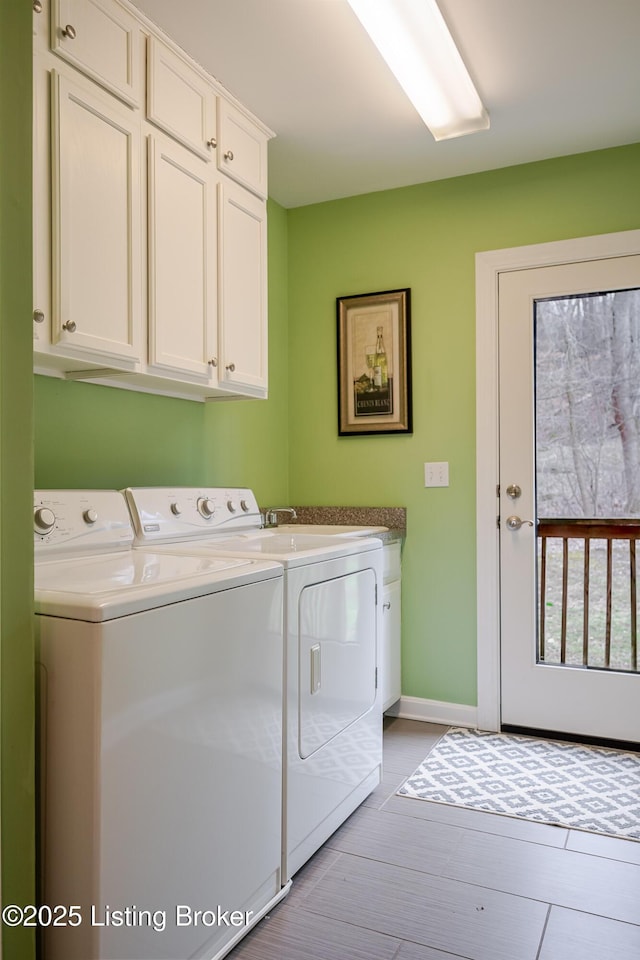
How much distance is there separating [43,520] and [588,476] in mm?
2078

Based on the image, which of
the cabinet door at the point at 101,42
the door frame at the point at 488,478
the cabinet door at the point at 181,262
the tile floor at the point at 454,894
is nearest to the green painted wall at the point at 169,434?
the cabinet door at the point at 181,262

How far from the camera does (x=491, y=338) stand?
2.92m

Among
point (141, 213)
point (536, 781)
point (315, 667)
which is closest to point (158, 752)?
point (315, 667)

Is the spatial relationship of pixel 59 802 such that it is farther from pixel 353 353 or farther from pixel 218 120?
pixel 353 353

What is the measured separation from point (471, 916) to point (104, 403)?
1.78 meters

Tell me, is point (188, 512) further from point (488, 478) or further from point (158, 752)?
point (488, 478)

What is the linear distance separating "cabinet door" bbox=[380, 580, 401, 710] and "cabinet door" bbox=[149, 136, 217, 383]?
124 centimetres

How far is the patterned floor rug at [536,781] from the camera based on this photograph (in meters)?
2.14

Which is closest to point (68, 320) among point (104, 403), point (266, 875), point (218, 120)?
point (104, 403)

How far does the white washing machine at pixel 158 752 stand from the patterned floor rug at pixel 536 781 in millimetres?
871

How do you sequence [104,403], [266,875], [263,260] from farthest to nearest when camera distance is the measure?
[263,260], [104,403], [266,875]

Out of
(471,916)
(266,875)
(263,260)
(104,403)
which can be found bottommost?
(471,916)

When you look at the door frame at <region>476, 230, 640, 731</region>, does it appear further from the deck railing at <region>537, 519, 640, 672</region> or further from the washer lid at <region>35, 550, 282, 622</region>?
the washer lid at <region>35, 550, 282, 622</region>

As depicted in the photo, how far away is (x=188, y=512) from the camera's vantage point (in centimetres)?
226
